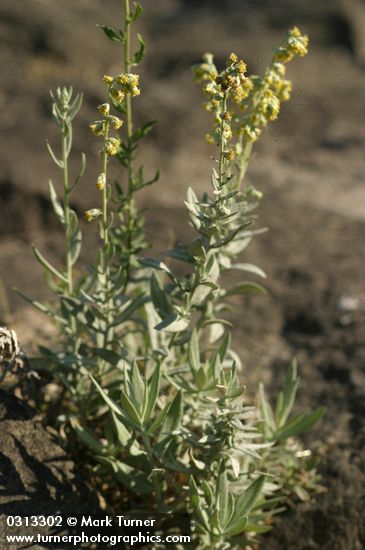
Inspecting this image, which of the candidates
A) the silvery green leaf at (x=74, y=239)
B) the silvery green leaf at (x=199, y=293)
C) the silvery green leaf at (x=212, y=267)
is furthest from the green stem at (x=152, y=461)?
the silvery green leaf at (x=74, y=239)

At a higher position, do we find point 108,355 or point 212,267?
point 212,267

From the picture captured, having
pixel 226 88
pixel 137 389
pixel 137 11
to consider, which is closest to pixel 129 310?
pixel 137 389

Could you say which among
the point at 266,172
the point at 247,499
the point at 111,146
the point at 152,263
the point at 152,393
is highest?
the point at 266,172

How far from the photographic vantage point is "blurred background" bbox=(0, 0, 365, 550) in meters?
4.13

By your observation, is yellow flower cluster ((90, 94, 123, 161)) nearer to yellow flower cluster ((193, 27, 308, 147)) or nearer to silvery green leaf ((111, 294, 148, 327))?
yellow flower cluster ((193, 27, 308, 147))

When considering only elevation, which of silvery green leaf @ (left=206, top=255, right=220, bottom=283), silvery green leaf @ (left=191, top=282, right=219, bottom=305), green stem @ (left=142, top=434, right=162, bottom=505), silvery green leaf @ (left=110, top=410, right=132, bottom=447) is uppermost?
silvery green leaf @ (left=206, top=255, right=220, bottom=283)

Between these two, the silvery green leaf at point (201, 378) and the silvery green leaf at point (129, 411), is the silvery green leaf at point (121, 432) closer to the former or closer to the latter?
the silvery green leaf at point (129, 411)

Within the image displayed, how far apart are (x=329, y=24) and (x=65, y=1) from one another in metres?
3.22

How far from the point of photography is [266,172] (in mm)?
6477

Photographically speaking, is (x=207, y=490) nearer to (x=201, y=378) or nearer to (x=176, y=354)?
(x=201, y=378)

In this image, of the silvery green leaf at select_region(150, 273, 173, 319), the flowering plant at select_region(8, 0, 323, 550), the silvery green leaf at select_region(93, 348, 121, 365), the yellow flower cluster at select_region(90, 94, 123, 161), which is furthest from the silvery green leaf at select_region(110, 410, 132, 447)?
the yellow flower cluster at select_region(90, 94, 123, 161)

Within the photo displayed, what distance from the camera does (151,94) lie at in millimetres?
7207

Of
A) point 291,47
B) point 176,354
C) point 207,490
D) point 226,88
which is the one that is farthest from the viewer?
point 176,354

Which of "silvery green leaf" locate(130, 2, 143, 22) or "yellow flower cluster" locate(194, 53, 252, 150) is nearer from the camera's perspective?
"yellow flower cluster" locate(194, 53, 252, 150)
